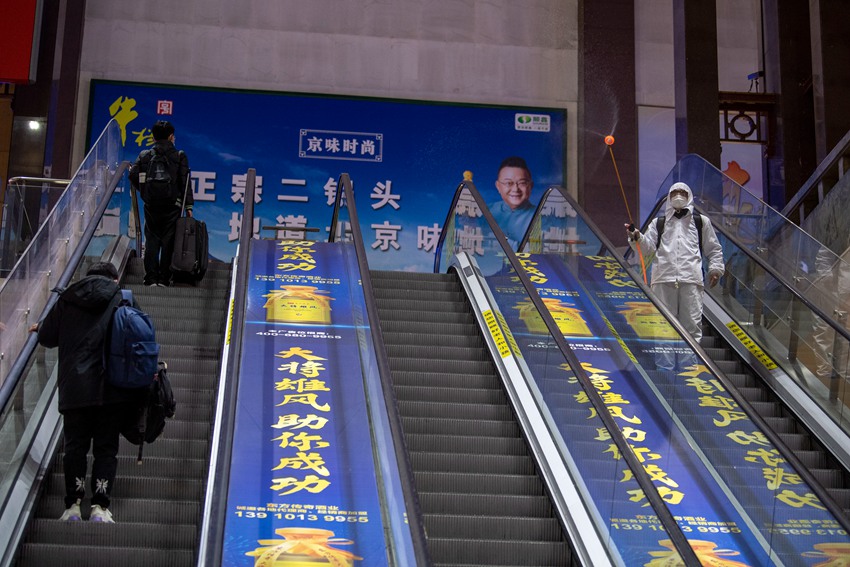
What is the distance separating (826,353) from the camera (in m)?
7.63

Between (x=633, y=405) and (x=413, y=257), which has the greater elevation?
(x=413, y=257)

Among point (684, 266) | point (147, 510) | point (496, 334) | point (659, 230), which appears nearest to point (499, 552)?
point (147, 510)

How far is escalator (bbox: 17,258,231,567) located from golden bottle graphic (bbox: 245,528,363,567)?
0.42 metres

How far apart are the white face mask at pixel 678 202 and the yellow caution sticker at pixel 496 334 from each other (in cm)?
172

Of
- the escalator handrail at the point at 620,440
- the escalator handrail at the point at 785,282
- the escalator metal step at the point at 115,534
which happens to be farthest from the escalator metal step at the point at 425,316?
the escalator metal step at the point at 115,534

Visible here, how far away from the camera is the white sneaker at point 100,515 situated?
557 centimetres

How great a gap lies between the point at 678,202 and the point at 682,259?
20.9 inches

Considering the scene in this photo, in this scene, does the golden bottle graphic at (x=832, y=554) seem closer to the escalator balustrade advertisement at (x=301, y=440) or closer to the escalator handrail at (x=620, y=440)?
the escalator handrail at (x=620, y=440)

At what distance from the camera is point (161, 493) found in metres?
6.07

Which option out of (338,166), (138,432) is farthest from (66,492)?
(338,166)

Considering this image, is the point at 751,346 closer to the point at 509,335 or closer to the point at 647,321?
the point at 647,321

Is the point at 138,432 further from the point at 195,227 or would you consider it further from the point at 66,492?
the point at 195,227

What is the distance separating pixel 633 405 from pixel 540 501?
3.83 ft

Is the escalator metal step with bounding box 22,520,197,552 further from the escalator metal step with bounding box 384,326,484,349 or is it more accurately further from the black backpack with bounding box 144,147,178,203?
the black backpack with bounding box 144,147,178,203
